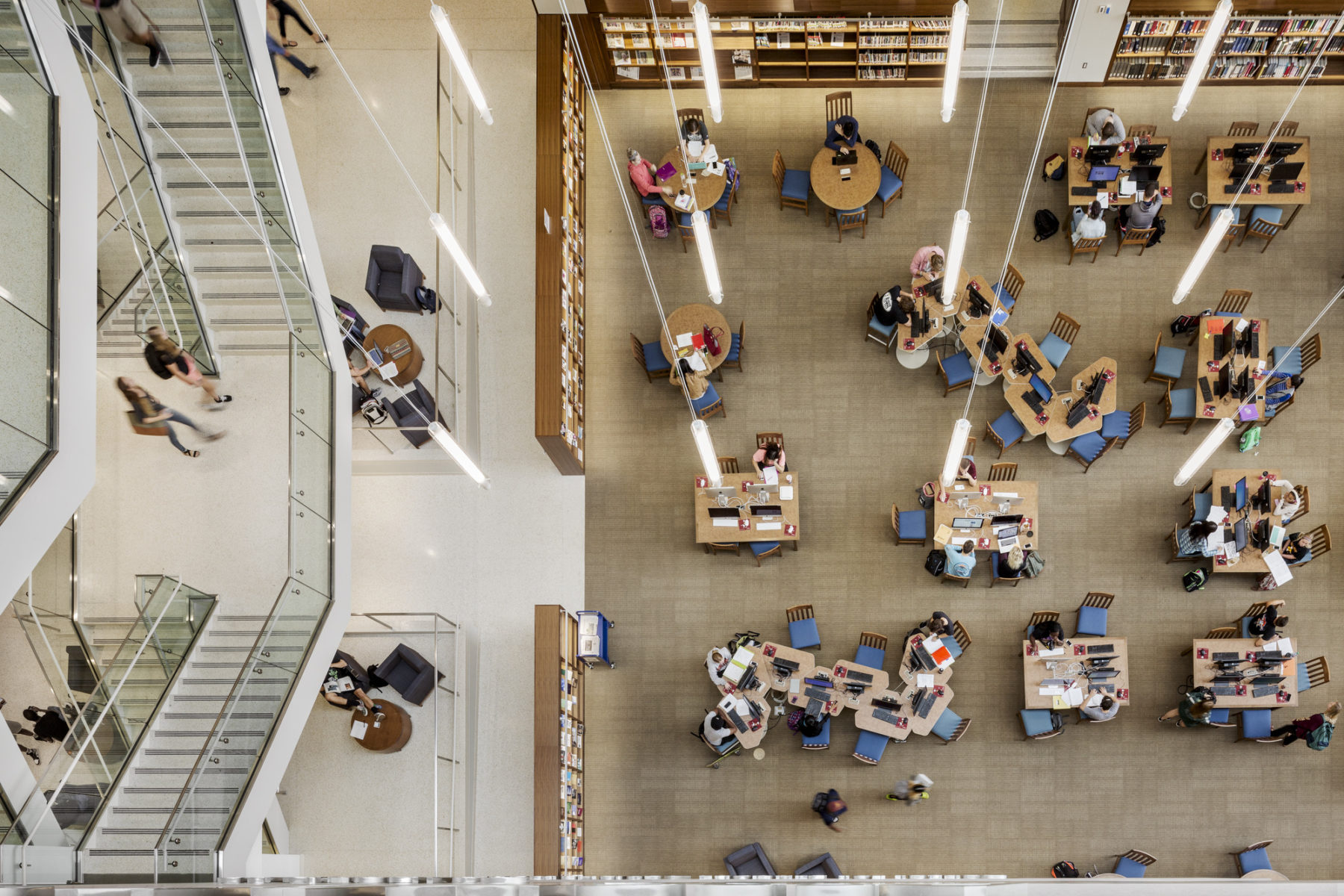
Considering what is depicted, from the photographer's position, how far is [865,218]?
9922mm

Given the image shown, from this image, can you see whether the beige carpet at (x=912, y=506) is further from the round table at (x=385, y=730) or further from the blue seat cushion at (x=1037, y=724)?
the round table at (x=385, y=730)

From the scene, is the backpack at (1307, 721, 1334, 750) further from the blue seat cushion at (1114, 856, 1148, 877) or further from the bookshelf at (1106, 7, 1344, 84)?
the bookshelf at (1106, 7, 1344, 84)

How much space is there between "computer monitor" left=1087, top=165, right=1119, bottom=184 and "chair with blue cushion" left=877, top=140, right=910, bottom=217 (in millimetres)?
1936

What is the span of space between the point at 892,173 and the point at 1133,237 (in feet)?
8.84

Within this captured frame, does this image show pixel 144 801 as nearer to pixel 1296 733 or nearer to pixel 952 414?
pixel 952 414

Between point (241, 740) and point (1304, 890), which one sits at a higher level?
point (1304, 890)

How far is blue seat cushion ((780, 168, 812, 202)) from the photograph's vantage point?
9844 millimetres

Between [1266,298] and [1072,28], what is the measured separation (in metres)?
3.59

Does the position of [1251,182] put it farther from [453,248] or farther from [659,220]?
[453,248]

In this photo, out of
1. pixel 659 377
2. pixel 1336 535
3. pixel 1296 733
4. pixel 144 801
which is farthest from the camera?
pixel 659 377

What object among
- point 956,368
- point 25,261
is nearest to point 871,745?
point 956,368

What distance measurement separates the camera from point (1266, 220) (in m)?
9.35

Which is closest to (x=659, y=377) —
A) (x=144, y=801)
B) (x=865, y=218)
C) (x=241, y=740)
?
(x=865, y=218)

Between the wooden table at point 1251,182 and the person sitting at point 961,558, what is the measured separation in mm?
4621
